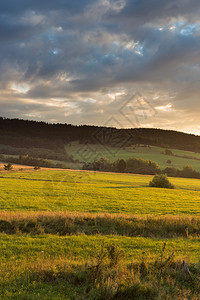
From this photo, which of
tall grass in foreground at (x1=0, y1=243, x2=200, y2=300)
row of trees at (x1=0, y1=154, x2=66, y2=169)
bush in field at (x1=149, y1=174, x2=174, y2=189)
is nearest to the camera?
tall grass in foreground at (x1=0, y1=243, x2=200, y2=300)

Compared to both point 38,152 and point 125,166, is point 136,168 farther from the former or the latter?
point 38,152

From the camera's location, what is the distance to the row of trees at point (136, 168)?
99.0 meters

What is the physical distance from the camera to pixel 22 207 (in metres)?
25.2

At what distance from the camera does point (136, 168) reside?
10425cm

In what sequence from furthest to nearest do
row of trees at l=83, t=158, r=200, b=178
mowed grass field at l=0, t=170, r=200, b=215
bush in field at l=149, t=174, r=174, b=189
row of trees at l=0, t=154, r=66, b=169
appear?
row of trees at l=0, t=154, r=66, b=169, row of trees at l=83, t=158, r=200, b=178, bush in field at l=149, t=174, r=174, b=189, mowed grass field at l=0, t=170, r=200, b=215

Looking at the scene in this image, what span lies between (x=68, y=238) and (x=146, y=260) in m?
4.95

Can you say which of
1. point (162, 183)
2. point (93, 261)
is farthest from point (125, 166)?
point (93, 261)

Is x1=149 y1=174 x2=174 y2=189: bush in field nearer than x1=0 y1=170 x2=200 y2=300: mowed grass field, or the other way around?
x1=0 y1=170 x2=200 y2=300: mowed grass field

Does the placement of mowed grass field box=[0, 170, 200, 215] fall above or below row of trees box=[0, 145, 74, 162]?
below

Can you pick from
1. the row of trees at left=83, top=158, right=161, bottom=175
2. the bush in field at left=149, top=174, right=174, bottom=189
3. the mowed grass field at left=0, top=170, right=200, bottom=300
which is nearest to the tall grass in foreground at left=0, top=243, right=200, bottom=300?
the mowed grass field at left=0, top=170, right=200, bottom=300

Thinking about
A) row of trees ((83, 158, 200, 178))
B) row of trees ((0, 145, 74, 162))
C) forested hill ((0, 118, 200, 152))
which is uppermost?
forested hill ((0, 118, 200, 152))

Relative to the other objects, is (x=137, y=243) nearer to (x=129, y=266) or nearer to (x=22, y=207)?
(x=129, y=266)

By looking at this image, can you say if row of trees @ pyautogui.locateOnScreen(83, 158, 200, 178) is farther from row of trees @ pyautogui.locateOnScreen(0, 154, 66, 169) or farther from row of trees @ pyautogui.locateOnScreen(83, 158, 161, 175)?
row of trees @ pyautogui.locateOnScreen(0, 154, 66, 169)

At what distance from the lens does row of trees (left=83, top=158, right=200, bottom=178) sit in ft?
325
